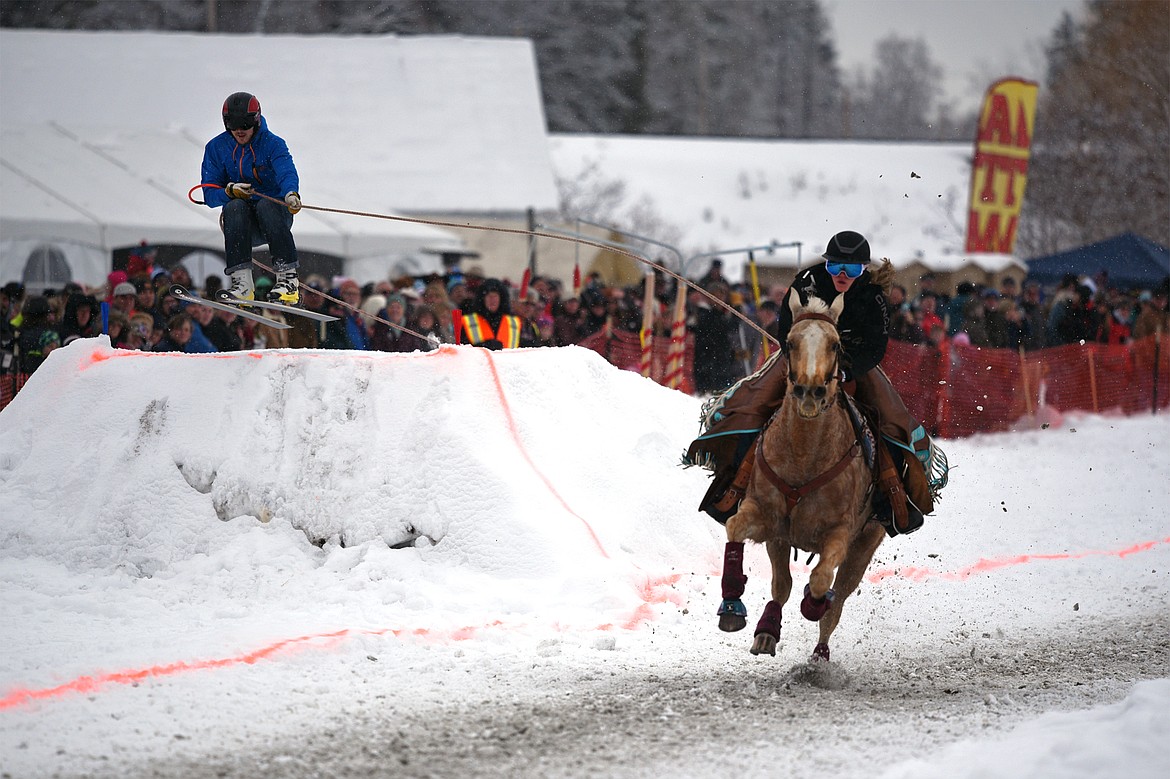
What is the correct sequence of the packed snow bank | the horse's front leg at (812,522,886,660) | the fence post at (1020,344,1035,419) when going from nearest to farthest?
the horse's front leg at (812,522,886,660)
the packed snow bank
the fence post at (1020,344,1035,419)

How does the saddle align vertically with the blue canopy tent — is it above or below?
below

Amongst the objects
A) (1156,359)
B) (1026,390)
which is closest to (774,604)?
(1026,390)

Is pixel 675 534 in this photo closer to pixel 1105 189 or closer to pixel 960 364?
pixel 960 364

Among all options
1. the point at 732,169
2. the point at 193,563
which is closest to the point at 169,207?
the point at 193,563

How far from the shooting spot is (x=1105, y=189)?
41.5m

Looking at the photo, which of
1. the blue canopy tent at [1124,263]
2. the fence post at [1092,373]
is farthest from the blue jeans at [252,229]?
the blue canopy tent at [1124,263]

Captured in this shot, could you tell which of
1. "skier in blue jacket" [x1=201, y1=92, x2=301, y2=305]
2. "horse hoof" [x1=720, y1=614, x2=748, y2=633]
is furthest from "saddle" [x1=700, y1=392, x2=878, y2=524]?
"skier in blue jacket" [x1=201, y1=92, x2=301, y2=305]

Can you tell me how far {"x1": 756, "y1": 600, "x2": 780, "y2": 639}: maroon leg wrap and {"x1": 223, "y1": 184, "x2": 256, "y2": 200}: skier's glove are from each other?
548 centimetres

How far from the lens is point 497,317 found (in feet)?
43.0

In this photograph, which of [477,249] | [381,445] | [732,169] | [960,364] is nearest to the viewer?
[381,445]

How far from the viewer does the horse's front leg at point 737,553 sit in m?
7.34

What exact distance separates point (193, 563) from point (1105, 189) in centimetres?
3838

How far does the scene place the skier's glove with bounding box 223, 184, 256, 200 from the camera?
10328 mm

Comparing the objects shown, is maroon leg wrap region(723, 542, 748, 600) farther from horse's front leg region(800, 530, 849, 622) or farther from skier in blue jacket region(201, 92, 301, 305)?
skier in blue jacket region(201, 92, 301, 305)
